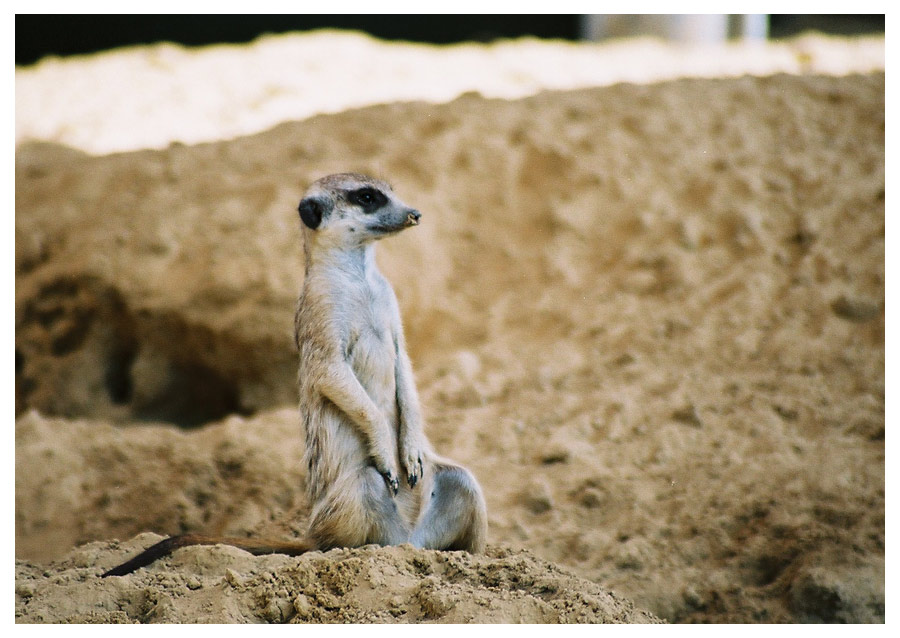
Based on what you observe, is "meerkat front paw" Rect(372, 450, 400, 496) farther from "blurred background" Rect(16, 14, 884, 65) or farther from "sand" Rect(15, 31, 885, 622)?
"blurred background" Rect(16, 14, 884, 65)

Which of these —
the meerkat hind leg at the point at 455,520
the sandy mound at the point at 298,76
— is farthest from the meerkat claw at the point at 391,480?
the sandy mound at the point at 298,76

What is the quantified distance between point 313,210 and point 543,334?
1.92 meters

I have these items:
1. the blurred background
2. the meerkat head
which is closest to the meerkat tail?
the meerkat head

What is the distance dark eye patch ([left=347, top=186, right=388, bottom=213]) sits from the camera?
95.3 inches

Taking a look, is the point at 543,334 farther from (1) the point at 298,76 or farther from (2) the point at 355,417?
(1) the point at 298,76

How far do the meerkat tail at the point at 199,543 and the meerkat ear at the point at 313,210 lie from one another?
0.83m

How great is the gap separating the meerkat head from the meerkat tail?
804 millimetres

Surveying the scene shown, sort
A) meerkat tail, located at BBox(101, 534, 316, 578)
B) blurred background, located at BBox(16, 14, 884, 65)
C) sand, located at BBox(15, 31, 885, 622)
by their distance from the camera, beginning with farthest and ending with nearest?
blurred background, located at BBox(16, 14, 884, 65), sand, located at BBox(15, 31, 885, 622), meerkat tail, located at BBox(101, 534, 316, 578)

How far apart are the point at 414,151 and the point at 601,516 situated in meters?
2.17

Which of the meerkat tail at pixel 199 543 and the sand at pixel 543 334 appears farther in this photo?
the sand at pixel 543 334

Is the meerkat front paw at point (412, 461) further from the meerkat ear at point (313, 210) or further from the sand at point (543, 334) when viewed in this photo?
the meerkat ear at point (313, 210)

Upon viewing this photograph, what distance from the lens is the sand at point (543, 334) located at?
295cm

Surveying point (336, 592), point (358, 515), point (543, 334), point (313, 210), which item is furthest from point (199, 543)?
point (543, 334)

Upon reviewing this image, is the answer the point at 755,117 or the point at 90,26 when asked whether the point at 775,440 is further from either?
the point at 90,26
